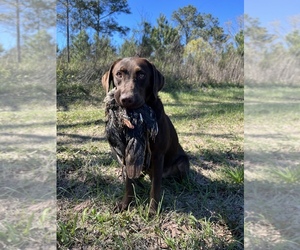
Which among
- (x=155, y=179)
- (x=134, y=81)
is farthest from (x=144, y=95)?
(x=155, y=179)

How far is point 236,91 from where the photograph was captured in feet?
28.2

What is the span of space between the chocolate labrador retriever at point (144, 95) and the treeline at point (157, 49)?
Answer: 579cm

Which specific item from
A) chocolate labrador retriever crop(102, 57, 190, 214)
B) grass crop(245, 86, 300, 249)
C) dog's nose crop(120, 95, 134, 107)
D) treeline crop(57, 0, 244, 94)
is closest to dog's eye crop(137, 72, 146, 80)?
chocolate labrador retriever crop(102, 57, 190, 214)

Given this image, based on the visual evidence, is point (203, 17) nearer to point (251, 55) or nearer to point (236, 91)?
point (236, 91)

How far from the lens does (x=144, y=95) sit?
2090 mm

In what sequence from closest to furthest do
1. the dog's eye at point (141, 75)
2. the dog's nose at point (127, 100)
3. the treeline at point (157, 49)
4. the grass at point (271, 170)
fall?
1. the grass at point (271, 170)
2. the dog's nose at point (127, 100)
3. the dog's eye at point (141, 75)
4. the treeline at point (157, 49)

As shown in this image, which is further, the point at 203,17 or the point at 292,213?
the point at 203,17

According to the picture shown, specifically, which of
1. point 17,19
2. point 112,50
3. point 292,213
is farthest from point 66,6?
point 292,213

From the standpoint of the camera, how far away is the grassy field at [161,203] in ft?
6.58

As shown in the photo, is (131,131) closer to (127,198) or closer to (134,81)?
(134,81)

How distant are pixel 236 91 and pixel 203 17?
12.4 feet

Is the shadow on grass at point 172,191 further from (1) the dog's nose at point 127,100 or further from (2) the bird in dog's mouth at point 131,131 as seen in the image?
(1) the dog's nose at point 127,100

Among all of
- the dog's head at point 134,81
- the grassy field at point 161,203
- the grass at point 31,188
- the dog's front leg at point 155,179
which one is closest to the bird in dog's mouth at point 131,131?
the dog's head at point 134,81

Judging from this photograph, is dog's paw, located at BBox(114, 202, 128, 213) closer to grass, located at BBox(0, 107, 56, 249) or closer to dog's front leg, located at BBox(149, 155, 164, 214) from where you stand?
dog's front leg, located at BBox(149, 155, 164, 214)
